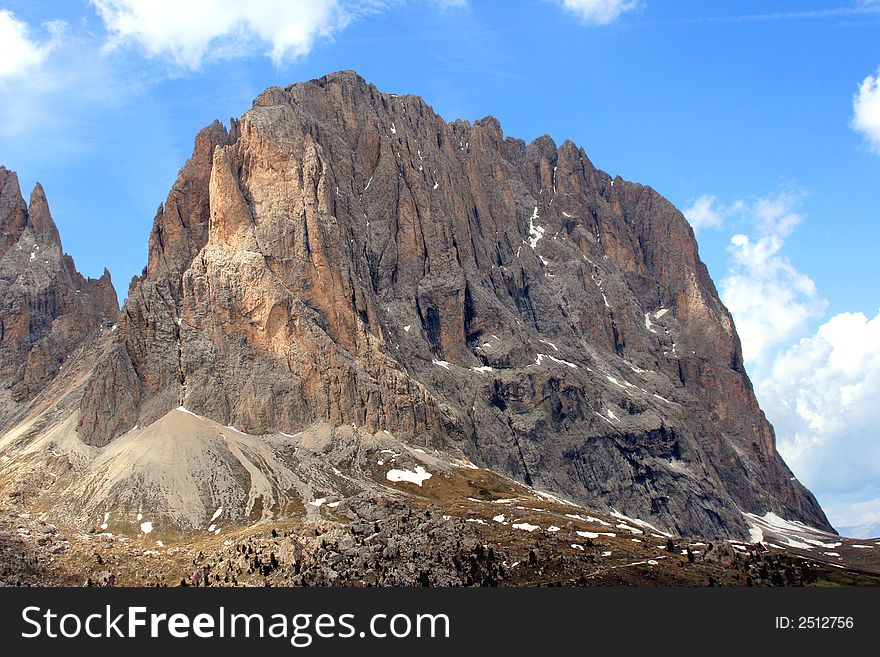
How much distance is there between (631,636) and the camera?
89875 millimetres

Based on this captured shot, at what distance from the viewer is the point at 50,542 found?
178125 millimetres

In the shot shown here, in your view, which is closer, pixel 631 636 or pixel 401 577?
pixel 631 636

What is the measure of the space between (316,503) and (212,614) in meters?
109

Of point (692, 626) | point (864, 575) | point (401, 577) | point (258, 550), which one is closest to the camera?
point (692, 626)

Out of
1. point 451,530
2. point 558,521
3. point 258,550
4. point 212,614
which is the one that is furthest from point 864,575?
point 212,614

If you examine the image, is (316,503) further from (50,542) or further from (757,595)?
(757,595)

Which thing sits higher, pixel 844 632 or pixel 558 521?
pixel 558 521

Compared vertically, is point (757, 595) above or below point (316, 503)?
below

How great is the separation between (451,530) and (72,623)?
87.9 metres

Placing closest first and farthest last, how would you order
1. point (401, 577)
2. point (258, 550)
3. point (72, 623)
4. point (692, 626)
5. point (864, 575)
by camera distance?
point (72, 623), point (692, 626), point (401, 577), point (258, 550), point (864, 575)

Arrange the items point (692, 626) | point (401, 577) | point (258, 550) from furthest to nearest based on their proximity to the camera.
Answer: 1. point (258, 550)
2. point (401, 577)
3. point (692, 626)

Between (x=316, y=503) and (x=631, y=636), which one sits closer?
(x=631, y=636)

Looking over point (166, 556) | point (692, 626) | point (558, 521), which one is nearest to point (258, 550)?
point (166, 556)

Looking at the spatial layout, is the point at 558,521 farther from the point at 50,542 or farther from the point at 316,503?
the point at 50,542
